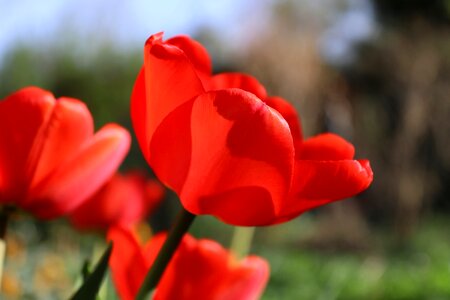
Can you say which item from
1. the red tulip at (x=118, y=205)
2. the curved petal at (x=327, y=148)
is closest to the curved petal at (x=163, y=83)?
the curved petal at (x=327, y=148)

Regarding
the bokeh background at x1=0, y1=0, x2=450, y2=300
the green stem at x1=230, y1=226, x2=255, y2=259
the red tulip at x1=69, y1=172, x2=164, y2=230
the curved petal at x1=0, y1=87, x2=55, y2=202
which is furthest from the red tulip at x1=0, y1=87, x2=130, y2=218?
the bokeh background at x1=0, y1=0, x2=450, y2=300

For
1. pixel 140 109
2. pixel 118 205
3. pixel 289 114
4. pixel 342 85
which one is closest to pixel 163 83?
pixel 140 109

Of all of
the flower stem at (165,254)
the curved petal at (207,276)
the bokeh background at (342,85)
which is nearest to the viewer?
the flower stem at (165,254)

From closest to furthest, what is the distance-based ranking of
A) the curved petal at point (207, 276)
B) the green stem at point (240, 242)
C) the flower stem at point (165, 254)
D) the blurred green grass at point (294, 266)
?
the flower stem at point (165, 254), the curved petal at point (207, 276), the green stem at point (240, 242), the blurred green grass at point (294, 266)

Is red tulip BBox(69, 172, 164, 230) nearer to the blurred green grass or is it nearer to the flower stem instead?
the blurred green grass

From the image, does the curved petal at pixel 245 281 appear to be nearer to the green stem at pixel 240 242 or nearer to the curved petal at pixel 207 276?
the curved petal at pixel 207 276

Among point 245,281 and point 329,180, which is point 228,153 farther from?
point 245,281
